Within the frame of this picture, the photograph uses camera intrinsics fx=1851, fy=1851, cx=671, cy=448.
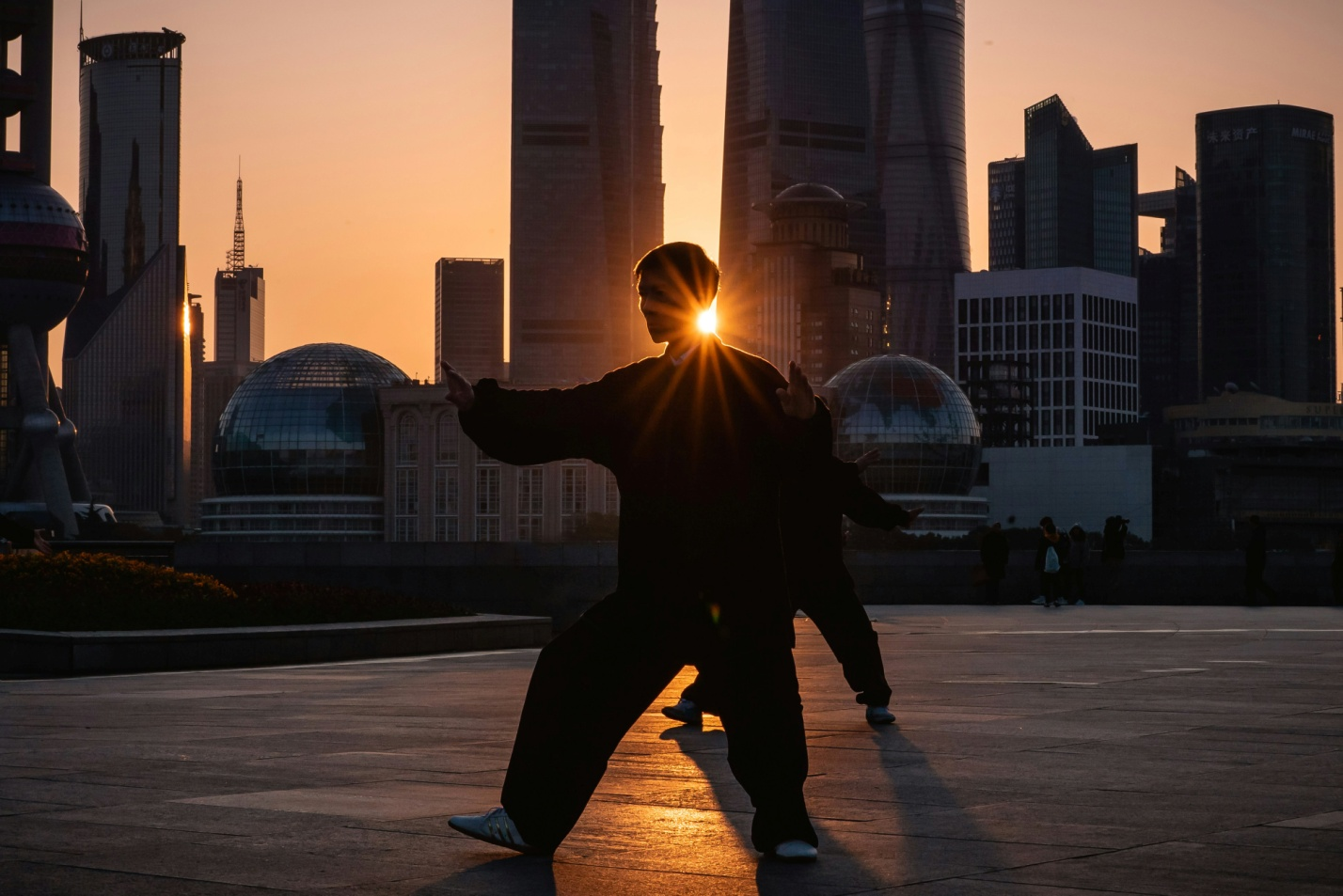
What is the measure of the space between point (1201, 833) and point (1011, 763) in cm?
217

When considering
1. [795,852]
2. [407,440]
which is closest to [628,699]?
[795,852]

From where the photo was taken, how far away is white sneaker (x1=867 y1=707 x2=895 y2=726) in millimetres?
10312

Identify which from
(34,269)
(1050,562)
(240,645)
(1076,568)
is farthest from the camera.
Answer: (34,269)

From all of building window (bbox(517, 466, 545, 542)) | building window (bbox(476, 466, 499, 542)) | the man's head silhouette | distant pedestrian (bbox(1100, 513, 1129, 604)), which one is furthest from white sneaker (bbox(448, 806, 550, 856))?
building window (bbox(476, 466, 499, 542))

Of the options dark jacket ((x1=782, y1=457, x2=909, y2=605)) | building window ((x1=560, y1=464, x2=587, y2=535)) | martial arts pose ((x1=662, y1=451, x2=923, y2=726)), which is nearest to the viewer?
dark jacket ((x1=782, y1=457, x2=909, y2=605))

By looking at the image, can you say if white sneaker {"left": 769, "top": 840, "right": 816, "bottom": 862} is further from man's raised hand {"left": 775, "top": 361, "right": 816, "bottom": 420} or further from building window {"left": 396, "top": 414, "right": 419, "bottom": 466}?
building window {"left": 396, "top": 414, "right": 419, "bottom": 466}

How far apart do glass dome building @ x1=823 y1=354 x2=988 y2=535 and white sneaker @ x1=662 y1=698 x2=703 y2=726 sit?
10873 centimetres

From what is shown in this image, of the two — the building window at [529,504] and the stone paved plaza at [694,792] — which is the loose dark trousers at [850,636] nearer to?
the stone paved plaza at [694,792]

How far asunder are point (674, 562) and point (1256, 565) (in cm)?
2575

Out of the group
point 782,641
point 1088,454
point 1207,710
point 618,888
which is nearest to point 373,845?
point 618,888

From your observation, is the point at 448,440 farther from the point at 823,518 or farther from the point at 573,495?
the point at 823,518

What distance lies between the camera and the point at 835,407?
12256 centimetres

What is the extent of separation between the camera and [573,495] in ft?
481

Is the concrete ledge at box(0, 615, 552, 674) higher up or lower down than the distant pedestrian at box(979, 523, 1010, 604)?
lower down
